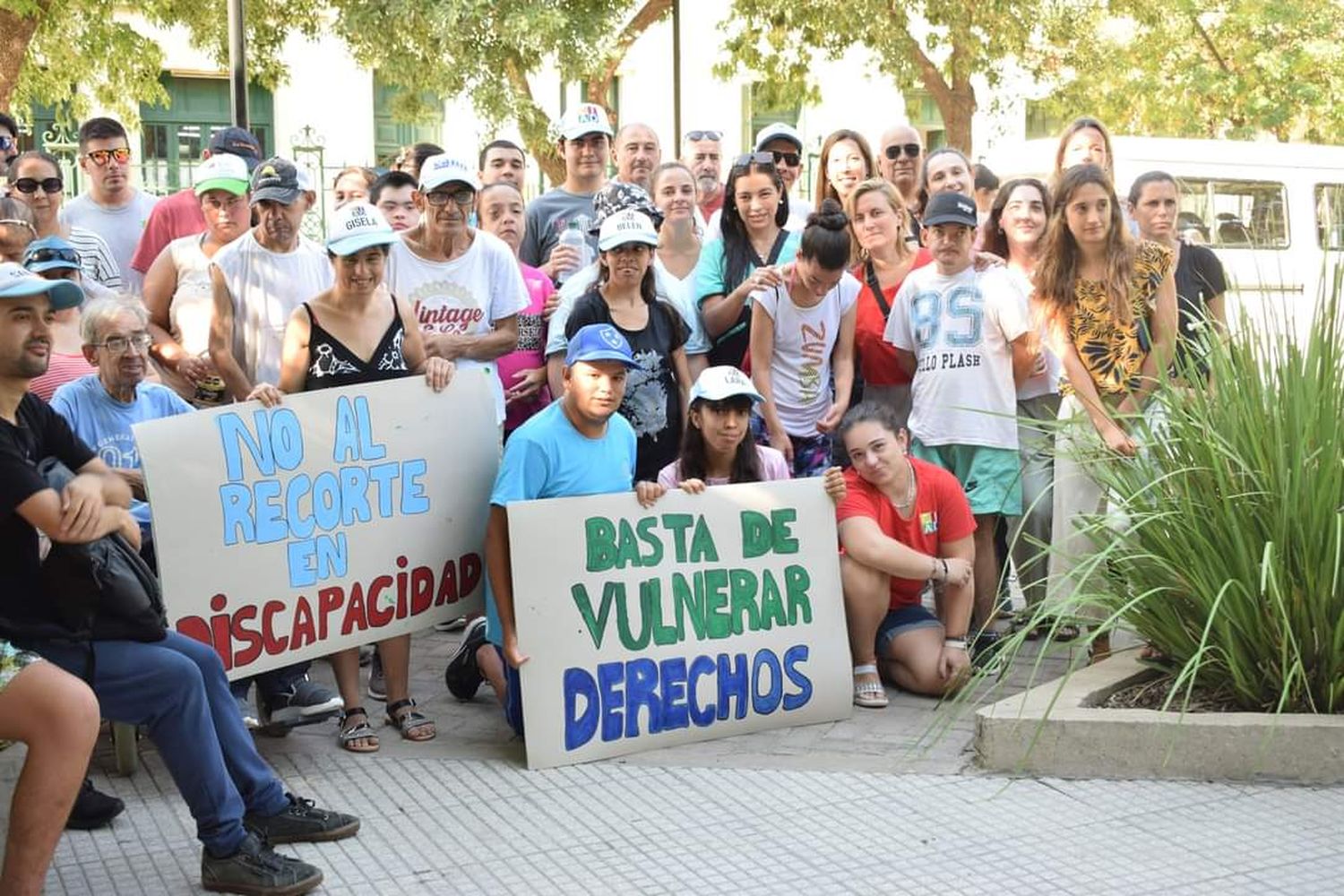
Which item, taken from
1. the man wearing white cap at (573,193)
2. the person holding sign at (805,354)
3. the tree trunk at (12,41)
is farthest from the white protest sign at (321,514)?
the tree trunk at (12,41)

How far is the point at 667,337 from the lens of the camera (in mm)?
6535

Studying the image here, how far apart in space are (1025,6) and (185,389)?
55.4ft

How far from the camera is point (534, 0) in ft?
61.1

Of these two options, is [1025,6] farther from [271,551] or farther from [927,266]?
[271,551]

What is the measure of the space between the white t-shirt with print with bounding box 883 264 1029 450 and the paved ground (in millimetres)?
1588

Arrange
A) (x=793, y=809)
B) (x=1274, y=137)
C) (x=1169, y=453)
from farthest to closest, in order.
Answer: (x=1274, y=137)
(x=1169, y=453)
(x=793, y=809)

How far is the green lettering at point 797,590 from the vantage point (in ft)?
19.9

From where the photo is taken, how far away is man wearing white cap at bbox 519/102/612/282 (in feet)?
25.3

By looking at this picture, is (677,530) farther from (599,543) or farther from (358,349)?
(358,349)

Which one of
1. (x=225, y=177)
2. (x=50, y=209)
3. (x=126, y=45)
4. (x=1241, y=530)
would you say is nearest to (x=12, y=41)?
(x=126, y=45)

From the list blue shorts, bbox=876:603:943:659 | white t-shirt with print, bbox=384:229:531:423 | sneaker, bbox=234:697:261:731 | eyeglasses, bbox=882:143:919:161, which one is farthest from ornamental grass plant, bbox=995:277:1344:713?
eyeglasses, bbox=882:143:919:161

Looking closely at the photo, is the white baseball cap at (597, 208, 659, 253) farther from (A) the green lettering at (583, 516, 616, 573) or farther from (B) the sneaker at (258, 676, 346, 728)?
(B) the sneaker at (258, 676, 346, 728)

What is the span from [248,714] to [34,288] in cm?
251

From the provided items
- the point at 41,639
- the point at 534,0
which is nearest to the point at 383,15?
the point at 534,0
